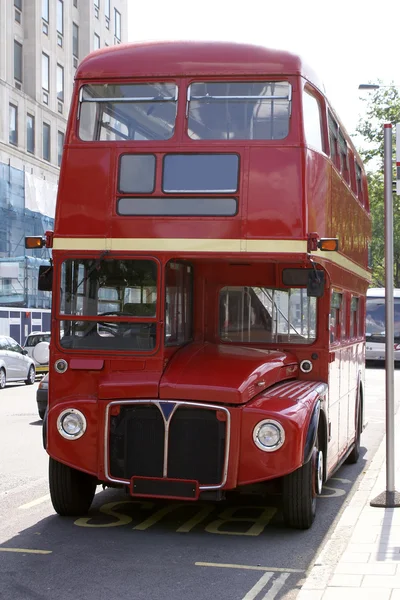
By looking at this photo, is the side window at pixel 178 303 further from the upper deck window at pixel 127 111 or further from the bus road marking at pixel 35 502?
the bus road marking at pixel 35 502

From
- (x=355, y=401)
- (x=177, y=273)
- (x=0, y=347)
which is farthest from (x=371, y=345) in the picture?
(x=177, y=273)

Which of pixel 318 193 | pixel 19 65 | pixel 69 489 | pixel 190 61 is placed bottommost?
pixel 69 489

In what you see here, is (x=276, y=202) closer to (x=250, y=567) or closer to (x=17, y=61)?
(x=250, y=567)

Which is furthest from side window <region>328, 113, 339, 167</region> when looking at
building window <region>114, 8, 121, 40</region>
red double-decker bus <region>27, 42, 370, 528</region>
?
building window <region>114, 8, 121, 40</region>

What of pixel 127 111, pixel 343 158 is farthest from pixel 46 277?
pixel 343 158

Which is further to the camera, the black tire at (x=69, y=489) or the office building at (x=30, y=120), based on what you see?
the office building at (x=30, y=120)

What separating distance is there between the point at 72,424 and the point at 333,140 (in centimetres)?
427

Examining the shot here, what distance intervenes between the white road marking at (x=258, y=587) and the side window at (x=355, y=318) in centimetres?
616

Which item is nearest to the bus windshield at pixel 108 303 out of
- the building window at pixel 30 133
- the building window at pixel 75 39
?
the building window at pixel 30 133

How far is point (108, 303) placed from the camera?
28.3 ft

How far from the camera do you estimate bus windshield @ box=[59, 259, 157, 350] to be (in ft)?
28.1

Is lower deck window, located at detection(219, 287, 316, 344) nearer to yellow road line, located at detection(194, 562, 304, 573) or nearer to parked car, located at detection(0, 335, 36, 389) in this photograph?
yellow road line, located at detection(194, 562, 304, 573)

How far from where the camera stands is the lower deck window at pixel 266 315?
9.77 m

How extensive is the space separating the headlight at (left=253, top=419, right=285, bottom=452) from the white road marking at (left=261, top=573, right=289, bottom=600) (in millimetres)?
1190
